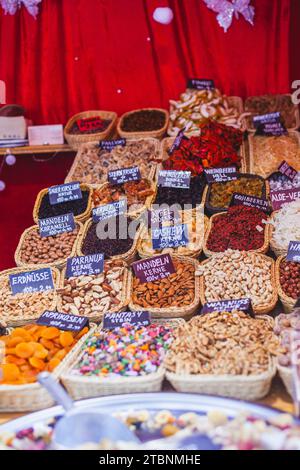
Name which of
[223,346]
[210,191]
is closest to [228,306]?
[223,346]

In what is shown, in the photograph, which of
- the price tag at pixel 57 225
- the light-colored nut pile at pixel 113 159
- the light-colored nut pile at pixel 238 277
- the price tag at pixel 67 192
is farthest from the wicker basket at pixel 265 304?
the light-colored nut pile at pixel 113 159

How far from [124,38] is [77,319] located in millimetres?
2841

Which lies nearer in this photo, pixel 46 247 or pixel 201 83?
pixel 46 247

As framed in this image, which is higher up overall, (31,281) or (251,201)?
(251,201)

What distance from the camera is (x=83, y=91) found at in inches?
202

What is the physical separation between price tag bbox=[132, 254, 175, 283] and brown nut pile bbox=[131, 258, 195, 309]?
24 millimetres

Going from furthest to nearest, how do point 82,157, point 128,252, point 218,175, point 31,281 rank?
point 82,157 < point 218,175 < point 128,252 < point 31,281

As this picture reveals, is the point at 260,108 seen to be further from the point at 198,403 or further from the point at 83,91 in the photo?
the point at 198,403

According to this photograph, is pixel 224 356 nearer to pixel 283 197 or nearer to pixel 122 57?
pixel 283 197

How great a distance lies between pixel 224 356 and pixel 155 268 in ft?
2.80

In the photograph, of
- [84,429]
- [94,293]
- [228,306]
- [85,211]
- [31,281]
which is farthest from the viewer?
[85,211]

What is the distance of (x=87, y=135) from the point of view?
15.6 ft

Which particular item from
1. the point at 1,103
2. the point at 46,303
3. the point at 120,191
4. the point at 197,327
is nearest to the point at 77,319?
the point at 46,303

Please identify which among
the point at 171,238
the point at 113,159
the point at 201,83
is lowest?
the point at 171,238
